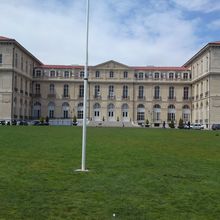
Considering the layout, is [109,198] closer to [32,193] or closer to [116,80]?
[32,193]

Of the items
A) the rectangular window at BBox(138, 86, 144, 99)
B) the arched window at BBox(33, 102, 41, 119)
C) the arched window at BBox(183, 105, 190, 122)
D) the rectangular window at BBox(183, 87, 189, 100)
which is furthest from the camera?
the arched window at BBox(33, 102, 41, 119)

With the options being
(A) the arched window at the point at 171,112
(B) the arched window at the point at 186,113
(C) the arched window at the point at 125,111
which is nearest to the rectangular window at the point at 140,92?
(C) the arched window at the point at 125,111

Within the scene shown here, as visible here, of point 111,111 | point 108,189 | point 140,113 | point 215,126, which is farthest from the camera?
point 140,113

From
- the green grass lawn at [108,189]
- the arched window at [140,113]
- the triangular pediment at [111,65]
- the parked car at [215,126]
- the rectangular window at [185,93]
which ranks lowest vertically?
the green grass lawn at [108,189]

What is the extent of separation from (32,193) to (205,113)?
6437cm

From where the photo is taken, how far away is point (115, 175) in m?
9.41

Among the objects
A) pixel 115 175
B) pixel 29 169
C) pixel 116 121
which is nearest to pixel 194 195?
pixel 115 175

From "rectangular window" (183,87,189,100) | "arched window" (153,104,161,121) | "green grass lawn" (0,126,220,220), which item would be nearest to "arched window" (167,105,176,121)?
"arched window" (153,104,161,121)

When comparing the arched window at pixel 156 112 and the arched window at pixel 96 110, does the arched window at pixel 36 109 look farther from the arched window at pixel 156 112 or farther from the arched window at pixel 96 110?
the arched window at pixel 156 112

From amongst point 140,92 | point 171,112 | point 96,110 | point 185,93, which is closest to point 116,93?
point 140,92

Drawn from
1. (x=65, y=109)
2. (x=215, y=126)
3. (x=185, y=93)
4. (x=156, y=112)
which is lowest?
(x=215, y=126)

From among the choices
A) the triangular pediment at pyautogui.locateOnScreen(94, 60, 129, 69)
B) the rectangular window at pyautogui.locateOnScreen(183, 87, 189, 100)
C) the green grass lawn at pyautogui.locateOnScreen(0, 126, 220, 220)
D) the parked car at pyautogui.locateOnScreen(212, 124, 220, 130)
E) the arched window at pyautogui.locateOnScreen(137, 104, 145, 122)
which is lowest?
the green grass lawn at pyautogui.locateOnScreen(0, 126, 220, 220)

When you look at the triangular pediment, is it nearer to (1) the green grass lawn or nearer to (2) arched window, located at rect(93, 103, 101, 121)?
(2) arched window, located at rect(93, 103, 101, 121)

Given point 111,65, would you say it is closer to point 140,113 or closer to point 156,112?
point 140,113
